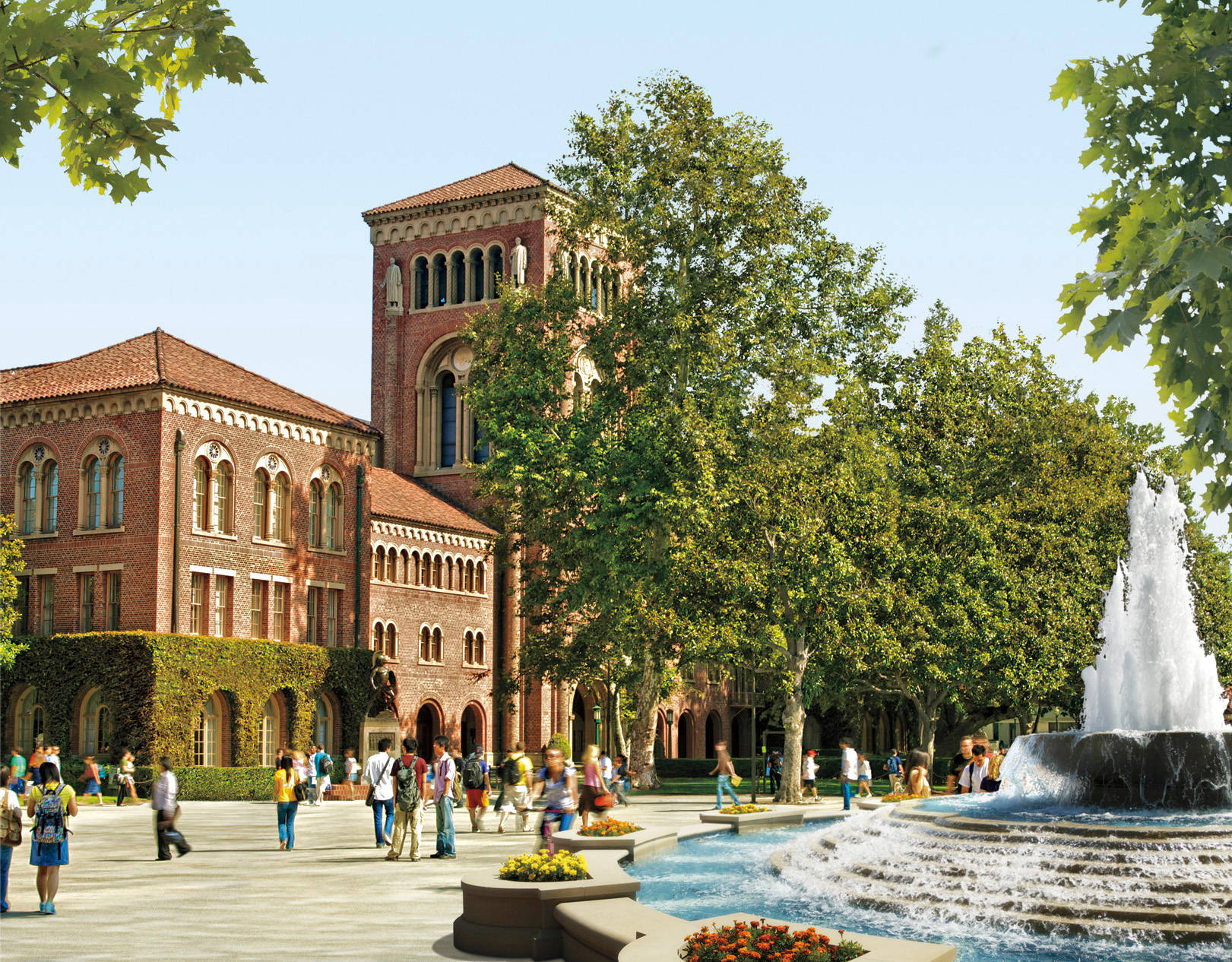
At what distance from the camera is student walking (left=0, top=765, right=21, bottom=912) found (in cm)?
1589

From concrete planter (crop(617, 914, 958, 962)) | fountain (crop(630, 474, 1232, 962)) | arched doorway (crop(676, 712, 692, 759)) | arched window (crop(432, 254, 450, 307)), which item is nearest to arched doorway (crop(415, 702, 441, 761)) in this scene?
arched doorway (crop(676, 712, 692, 759))

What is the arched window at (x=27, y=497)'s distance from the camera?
50.7 metres

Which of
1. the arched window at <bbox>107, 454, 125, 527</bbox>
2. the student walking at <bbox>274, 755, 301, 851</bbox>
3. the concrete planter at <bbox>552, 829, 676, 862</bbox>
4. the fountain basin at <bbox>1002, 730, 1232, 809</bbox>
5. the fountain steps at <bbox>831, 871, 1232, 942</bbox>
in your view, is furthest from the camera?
the arched window at <bbox>107, 454, 125, 527</bbox>

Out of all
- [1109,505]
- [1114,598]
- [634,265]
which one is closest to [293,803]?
[1114,598]

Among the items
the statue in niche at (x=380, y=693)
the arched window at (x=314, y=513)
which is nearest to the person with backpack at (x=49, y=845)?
the statue in niche at (x=380, y=693)

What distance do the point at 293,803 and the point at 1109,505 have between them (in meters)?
35.0

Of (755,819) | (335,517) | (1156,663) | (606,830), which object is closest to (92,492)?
(335,517)

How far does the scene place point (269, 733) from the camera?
5012 centimetres

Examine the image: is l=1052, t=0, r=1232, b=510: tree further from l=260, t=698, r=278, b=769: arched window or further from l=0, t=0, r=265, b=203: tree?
l=260, t=698, r=278, b=769: arched window

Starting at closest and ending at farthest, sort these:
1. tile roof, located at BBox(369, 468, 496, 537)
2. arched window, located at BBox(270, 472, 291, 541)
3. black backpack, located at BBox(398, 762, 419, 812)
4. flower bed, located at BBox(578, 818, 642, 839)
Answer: flower bed, located at BBox(578, 818, 642, 839) < black backpack, located at BBox(398, 762, 419, 812) < arched window, located at BBox(270, 472, 291, 541) < tile roof, located at BBox(369, 468, 496, 537)

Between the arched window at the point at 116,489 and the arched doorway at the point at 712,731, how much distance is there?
4232cm

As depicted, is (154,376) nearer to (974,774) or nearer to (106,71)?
(974,774)

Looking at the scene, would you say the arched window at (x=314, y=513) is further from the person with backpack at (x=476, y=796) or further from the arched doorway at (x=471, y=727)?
the person with backpack at (x=476, y=796)

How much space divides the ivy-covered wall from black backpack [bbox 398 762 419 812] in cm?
2425
